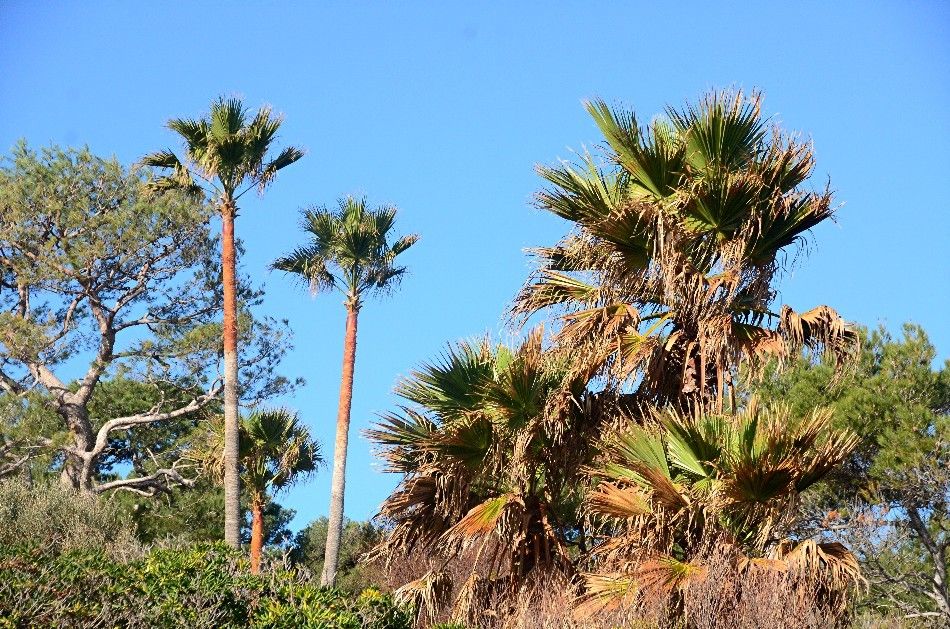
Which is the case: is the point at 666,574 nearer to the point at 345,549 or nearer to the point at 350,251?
the point at 350,251

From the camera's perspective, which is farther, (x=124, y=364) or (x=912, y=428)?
(x=124, y=364)

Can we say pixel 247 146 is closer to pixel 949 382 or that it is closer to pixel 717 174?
pixel 717 174

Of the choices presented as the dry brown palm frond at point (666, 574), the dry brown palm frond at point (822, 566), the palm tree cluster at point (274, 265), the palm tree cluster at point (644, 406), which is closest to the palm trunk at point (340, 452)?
the palm tree cluster at point (274, 265)

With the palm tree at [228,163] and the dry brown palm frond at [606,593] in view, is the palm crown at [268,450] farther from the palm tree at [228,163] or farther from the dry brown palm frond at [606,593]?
Answer: the dry brown palm frond at [606,593]

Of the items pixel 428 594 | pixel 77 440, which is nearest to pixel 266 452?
pixel 77 440

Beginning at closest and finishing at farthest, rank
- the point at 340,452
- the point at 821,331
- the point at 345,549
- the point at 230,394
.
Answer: the point at 821,331, the point at 230,394, the point at 340,452, the point at 345,549

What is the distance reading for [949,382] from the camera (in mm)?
19734

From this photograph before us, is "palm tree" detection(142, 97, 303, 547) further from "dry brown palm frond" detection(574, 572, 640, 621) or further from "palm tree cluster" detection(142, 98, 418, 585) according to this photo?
"dry brown palm frond" detection(574, 572, 640, 621)

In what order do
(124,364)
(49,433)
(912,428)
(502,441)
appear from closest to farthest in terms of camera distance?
(502,441) → (912,428) → (49,433) → (124,364)

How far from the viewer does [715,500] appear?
850 centimetres

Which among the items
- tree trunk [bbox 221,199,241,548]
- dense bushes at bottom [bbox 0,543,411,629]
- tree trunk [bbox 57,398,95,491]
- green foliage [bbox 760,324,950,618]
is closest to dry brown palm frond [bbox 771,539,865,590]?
dense bushes at bottom [bbox 0,543,411,629]

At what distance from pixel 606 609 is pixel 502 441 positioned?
2.35 meters

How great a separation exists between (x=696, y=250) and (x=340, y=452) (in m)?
10.0

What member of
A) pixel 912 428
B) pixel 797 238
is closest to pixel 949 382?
pixel 912 428
